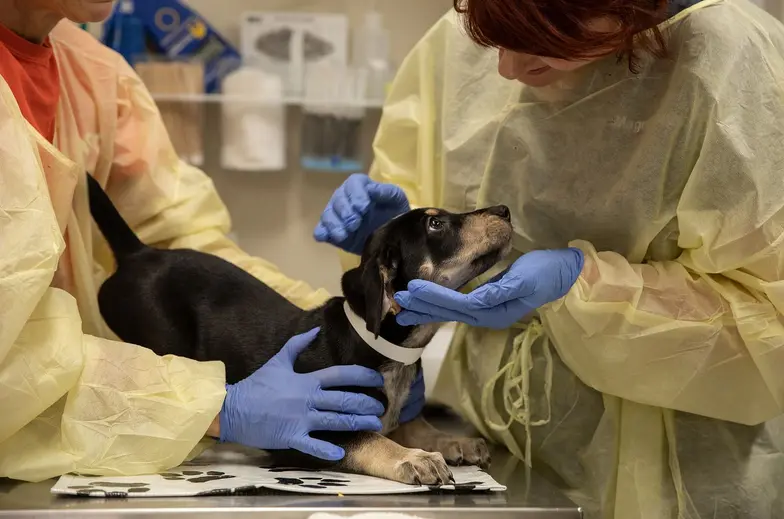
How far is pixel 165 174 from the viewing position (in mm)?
1636

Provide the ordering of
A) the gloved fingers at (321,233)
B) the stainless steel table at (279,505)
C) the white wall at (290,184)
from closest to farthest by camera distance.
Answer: the stainless steel table at (279,505) → the gloved fingers at (321,233) → the white wall at (290,184)

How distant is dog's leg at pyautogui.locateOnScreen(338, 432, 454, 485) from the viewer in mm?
1124

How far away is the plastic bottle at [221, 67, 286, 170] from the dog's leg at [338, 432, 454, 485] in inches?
40.8

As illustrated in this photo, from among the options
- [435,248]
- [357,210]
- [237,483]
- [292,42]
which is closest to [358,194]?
[357,210]

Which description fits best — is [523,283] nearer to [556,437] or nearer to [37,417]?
[556,437]

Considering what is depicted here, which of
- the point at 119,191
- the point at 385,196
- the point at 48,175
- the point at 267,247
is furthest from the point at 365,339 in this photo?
the point at 267,247

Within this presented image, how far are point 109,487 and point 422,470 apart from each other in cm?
39

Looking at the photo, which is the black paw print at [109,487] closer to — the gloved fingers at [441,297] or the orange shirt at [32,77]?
the gloved fingers at [441,297]

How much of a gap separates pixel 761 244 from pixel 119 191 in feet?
3.63

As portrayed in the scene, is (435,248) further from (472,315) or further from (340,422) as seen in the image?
(340,422)

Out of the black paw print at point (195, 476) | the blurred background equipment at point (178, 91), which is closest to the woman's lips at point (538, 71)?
the black paw print at point (195, 476)

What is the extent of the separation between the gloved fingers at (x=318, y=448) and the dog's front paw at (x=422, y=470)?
9 cm

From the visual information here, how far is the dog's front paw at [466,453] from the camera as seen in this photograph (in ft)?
4.27

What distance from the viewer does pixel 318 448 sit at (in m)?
1.17
